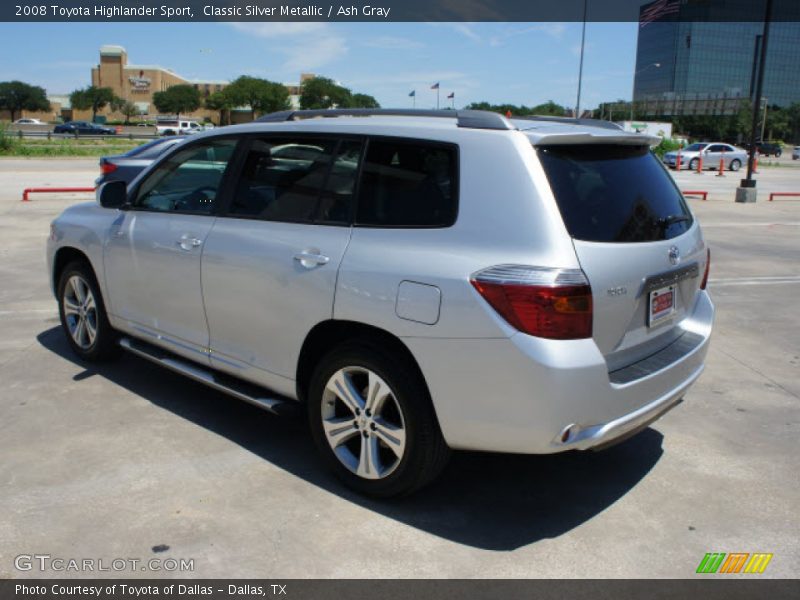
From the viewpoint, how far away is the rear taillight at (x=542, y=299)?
2.94 m

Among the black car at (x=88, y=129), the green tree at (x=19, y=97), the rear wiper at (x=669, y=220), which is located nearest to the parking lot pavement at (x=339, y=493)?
the rear wiper at (x=669, y=220)

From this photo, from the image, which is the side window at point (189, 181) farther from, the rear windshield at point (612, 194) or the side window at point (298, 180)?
the rear windshield at point (612, 194)

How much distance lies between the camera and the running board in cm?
389

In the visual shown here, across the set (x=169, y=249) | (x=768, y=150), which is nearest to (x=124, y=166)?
(x=169, y=249)

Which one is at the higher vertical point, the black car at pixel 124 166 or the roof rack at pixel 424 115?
the roof rack at pixel 424 115

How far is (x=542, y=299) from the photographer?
2.93 m

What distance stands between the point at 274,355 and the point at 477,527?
4.45 feet

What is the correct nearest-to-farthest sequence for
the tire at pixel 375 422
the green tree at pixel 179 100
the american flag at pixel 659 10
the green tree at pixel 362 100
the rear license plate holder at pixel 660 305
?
the tire at pixel 375 422 → the rear license plate holder at pixel 660 305 → the american flag at pixel 659 10 → the green tree at pixel 362 100 → the green tree at pixel 179 100

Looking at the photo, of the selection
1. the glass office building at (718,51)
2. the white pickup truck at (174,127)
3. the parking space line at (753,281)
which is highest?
the glass office building at (718,51)

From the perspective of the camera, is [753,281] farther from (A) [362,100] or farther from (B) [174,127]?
(A) [362,100]

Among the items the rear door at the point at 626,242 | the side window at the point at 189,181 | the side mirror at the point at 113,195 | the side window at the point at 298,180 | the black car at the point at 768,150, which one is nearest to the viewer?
the rear door at the point at 626,242

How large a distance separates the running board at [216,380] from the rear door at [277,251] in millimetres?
88

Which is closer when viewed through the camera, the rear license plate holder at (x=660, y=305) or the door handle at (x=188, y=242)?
the rear license plate holder at (x=660, y=305)

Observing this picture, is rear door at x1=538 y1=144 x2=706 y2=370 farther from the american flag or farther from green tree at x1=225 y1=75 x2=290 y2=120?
green tree at x1=225 y1=75 x2=290 y2=120
